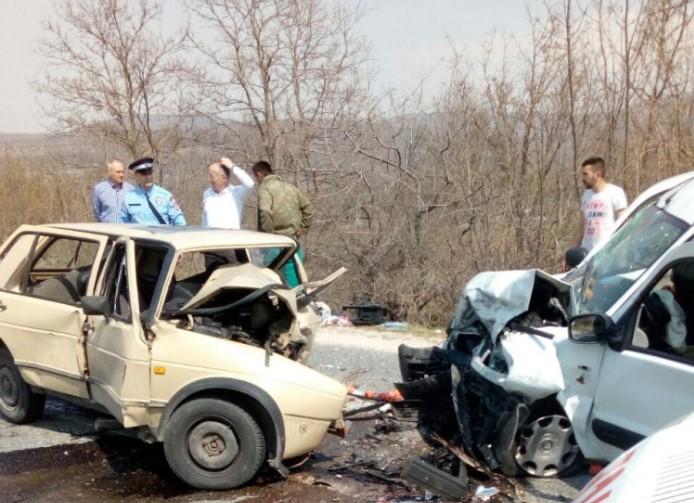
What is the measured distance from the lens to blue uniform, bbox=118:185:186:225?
Result: 27.5 ft

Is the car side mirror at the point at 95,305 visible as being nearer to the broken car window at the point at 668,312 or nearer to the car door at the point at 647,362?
the car door at the point at 647,362

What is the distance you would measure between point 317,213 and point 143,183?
4.57 metres

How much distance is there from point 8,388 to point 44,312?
91 cm

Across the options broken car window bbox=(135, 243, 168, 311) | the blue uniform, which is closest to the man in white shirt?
the blue uniform

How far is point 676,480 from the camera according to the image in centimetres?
225

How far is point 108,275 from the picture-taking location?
19.3 feet

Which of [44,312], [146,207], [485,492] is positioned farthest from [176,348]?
[146,207]

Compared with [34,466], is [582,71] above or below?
above

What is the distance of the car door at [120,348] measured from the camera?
537 cm

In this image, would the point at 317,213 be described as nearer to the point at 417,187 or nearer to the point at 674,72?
the point at 417,187

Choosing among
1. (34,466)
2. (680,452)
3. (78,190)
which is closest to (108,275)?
(34,466)

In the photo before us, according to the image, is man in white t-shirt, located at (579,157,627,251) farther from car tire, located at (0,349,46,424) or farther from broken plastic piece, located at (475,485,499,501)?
car tire, located at (0,349,46,424)

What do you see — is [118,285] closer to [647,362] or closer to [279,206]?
[647,362]

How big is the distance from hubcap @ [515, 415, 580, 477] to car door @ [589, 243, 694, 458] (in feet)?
1.58
